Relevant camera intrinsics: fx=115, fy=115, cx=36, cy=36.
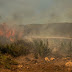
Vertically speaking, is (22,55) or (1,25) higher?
(1,25)

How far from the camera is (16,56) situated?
610 cm

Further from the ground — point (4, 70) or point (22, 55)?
point (4, 70)

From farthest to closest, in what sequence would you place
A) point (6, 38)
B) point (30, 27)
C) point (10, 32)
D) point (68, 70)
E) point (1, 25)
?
point (30, 27)
point (1, 25)
point (10, 32)
point (6, 38)
point (68, 70)

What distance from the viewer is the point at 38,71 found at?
3816mm

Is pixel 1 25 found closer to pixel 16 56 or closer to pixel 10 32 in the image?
pixel 10 32

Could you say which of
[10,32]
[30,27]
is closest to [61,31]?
[30,27]

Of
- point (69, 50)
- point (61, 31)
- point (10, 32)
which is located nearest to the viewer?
point (69, 50)

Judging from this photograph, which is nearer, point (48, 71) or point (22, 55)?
point (48, 71)

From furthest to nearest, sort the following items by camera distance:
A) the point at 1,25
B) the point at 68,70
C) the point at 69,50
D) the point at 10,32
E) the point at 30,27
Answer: the point at 30,27, the point at 1,25, the point at 10,32, the point at 69,50, the point at 68,70

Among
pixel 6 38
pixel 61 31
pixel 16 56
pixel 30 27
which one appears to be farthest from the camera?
pixel 30 27

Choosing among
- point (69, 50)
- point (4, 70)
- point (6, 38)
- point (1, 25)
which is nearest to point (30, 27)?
point (1, 25)

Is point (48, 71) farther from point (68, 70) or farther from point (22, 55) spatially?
point (22, 55)

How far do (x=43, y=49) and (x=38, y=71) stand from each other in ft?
8.93

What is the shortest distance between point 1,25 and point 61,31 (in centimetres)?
964
